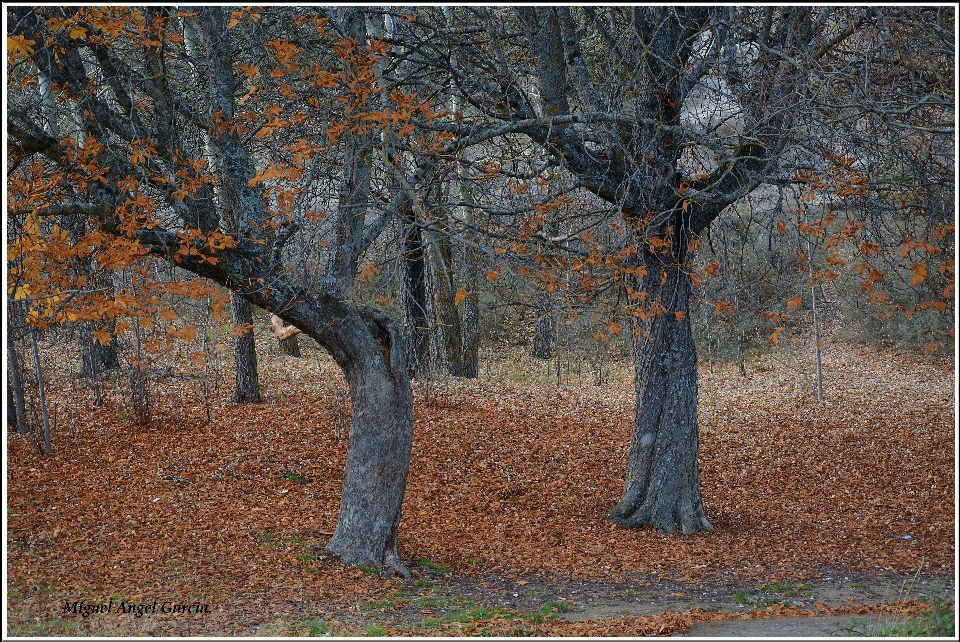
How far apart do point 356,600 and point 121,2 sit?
A: 4149 mm

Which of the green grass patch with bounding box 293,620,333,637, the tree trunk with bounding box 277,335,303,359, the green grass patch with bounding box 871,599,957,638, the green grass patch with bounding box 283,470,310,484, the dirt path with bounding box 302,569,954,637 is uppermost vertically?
the tree trunk with bounding box 277,335,303,359

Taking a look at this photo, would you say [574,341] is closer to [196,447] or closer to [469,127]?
[196,447]

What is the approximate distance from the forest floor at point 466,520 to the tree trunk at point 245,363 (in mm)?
373

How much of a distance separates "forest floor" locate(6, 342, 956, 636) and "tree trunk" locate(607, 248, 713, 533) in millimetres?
290

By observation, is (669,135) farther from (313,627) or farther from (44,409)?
(44,409)

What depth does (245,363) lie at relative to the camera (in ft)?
36.6

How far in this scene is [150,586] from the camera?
5766 millimetres

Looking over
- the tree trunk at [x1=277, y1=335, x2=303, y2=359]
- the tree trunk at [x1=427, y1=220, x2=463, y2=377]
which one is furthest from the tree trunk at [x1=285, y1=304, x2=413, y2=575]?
the tree trunk at [x1=277, y1=335, x2=303, y2=359]

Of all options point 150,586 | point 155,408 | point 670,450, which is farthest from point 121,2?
point 155,408

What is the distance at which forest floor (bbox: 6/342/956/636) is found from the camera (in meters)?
5.56

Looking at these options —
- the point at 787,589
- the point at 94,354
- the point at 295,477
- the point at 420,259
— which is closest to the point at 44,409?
the point at 94,354

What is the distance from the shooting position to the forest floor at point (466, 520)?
5559 millimetres

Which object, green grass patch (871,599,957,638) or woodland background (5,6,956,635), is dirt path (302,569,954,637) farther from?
green grass patch (871,599,957,638)

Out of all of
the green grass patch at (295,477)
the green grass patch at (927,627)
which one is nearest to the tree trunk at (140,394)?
the green grass patch at (295,477)
